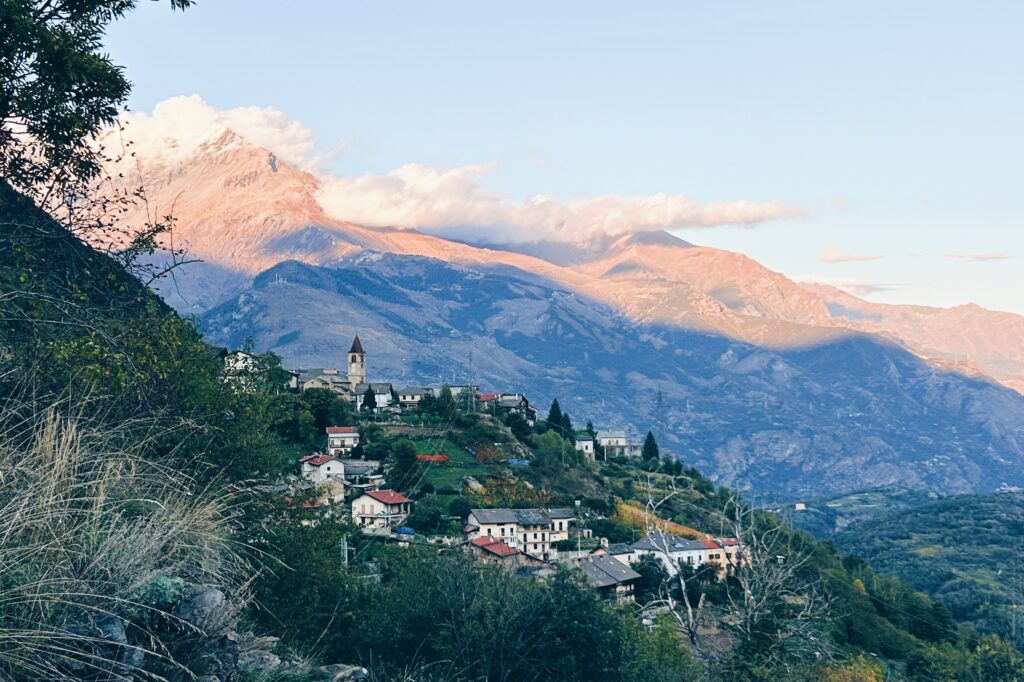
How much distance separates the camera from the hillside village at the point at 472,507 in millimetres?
49781

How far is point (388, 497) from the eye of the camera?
2299 inches

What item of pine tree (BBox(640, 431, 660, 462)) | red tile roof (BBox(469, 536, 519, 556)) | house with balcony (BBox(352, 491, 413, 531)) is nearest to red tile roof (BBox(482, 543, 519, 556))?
red tile roof (BBox(469, 536, 519, 556))

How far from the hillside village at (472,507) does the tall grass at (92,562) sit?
1593cm

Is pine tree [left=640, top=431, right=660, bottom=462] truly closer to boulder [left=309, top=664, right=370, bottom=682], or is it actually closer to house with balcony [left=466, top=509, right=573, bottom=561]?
house with balcony [left=466, top=509, right=573, bottom=561]

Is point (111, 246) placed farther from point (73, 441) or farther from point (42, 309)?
point (73, 441)

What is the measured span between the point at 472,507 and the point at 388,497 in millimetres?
5674

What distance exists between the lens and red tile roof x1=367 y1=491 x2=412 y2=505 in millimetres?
57562

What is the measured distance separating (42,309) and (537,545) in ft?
160

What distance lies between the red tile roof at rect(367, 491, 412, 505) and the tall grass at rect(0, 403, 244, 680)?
161 ft

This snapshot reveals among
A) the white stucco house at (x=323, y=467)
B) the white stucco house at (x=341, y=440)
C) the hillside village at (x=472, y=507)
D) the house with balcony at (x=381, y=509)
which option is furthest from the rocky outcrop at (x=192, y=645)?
the white stucco house at (x=341, y=440)

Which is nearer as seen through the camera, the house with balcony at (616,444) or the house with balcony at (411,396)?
the house with balcony at (411,396)

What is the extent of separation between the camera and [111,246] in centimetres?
1245

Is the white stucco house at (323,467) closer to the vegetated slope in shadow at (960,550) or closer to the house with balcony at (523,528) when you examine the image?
the house with balcony at (523,528)

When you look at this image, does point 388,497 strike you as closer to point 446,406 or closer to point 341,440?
point 341,440
